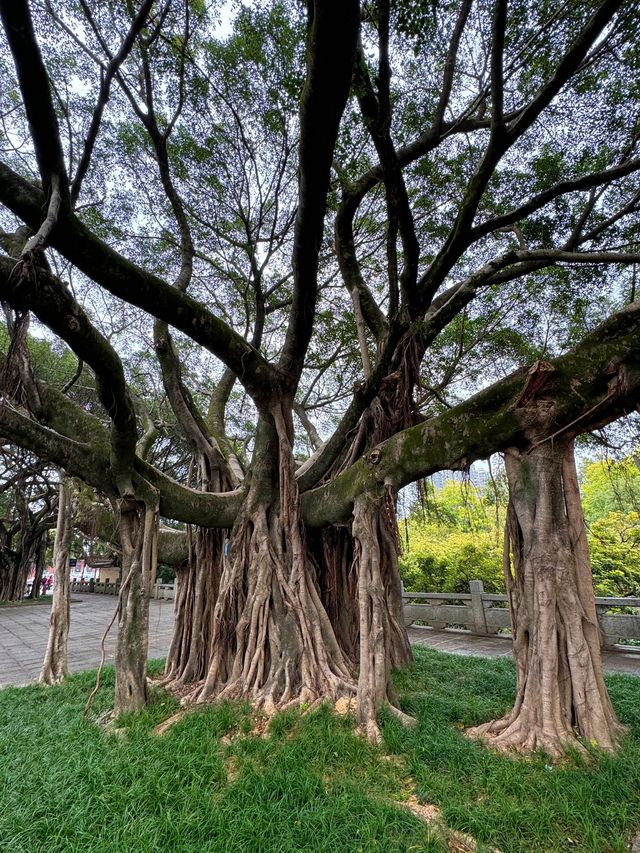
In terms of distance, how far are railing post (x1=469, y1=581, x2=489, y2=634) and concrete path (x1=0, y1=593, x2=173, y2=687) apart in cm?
513

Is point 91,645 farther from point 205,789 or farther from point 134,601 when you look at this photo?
point 205,789

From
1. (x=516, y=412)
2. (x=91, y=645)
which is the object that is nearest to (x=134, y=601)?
(x=516, y=412)

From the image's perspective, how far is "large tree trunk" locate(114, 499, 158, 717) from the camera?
134 inches

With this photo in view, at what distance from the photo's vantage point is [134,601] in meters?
3.54

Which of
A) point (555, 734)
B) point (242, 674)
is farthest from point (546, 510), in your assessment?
point (242, 674)

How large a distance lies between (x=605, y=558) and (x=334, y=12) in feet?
25.6

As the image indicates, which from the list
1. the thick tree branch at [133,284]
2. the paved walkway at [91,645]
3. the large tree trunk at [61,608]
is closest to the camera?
the thick tree branch at [133,284]

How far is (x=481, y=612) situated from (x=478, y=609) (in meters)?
0.06

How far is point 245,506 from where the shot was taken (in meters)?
4.31

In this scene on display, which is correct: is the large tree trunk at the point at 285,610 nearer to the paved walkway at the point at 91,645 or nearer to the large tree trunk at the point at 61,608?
the large tree trunk at the point at 61,608

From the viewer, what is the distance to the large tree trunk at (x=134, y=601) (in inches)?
134

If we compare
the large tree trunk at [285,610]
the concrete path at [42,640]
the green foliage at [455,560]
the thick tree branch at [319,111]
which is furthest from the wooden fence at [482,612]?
the thick tree branch at [319,111]

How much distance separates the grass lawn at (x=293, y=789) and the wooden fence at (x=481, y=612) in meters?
2.91

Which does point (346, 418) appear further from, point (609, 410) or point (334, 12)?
point (334, 12)
